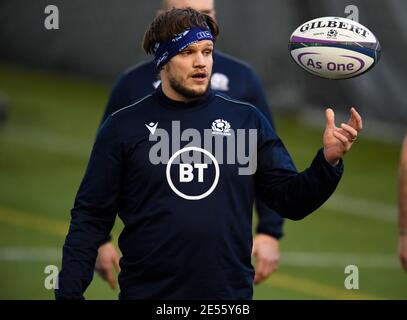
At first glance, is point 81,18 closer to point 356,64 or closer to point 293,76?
point 293,76

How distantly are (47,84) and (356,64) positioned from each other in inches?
652

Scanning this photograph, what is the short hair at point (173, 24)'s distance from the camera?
20.7 ft

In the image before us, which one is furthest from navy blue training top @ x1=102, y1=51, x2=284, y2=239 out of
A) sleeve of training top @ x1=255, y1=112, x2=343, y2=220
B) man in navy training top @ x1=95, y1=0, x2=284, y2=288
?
sleeve of training top @ x1=255, y1=112, x2=343, y2=220

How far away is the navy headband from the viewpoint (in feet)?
20.6

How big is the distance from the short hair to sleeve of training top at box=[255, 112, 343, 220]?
0.55m

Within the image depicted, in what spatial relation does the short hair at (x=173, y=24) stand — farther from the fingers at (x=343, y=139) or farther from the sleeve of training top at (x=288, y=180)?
the fingers at (x=343, y=139)

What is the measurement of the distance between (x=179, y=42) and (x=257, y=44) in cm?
1356

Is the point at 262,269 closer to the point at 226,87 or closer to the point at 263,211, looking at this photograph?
the point at 263,211

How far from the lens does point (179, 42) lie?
6301 mm

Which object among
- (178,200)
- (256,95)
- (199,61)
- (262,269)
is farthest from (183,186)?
(256,95)

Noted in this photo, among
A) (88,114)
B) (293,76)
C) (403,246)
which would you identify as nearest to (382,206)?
(293,76)

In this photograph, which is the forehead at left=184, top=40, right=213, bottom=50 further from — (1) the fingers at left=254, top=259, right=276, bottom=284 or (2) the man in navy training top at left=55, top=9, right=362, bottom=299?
(1) the fingers at left=254, top=259, right=276, bottom=284

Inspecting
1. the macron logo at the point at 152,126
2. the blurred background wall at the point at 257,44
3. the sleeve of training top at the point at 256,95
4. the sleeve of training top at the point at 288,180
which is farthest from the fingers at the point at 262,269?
the blurred background wall at the point at 257,44
